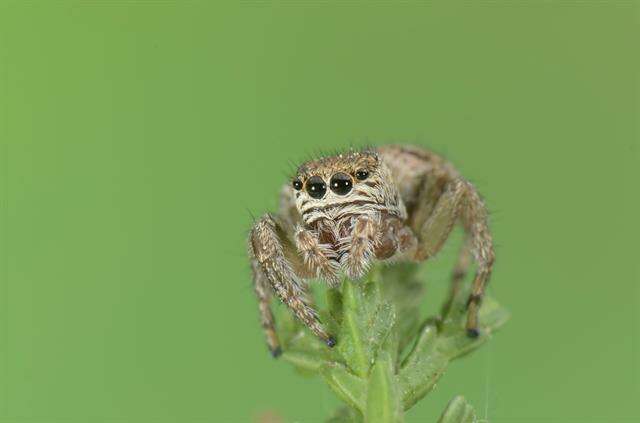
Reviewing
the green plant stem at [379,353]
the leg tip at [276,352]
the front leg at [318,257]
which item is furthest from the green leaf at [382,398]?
the leg tip at [276,352]

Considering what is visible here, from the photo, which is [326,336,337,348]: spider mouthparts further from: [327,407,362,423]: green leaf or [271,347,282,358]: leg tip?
[271,347,282,358]: leg tip

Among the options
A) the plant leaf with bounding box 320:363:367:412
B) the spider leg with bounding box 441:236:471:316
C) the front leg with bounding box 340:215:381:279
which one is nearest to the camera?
the plant leaf with bounding box 320:363:367:412

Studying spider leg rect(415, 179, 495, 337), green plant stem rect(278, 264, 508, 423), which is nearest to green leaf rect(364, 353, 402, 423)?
green plant stem rect(278, 264, 508, 423)

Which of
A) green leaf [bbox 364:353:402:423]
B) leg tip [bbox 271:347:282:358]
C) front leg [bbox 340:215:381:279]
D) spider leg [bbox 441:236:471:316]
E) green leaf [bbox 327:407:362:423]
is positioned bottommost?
green leaf [bbox 327:407:362:423]

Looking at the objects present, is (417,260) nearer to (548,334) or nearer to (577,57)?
(548,334)

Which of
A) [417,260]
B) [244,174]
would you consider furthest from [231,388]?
[417,260]
